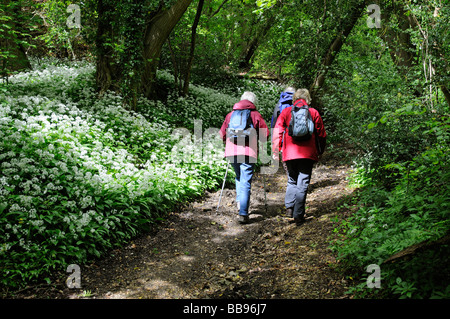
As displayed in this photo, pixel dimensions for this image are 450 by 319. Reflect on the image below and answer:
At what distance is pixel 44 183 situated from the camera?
447 centimetres

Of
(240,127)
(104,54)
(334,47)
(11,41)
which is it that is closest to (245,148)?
(240,127)

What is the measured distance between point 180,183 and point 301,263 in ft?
10.7

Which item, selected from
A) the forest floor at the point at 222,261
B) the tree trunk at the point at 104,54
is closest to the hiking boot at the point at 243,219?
the forest floor at the point at 222,261

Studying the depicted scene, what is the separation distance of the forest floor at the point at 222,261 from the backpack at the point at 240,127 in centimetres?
156

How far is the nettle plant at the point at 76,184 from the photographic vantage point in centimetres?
371

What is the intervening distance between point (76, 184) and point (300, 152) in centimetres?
348

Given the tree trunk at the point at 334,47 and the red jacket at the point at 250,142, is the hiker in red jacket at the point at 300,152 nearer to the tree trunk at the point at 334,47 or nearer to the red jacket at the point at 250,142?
the red jacket at the point at 250,142

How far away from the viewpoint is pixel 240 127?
5.73m

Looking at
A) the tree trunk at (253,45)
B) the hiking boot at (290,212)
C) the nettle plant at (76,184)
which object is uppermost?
the tree trunk at (253,45)

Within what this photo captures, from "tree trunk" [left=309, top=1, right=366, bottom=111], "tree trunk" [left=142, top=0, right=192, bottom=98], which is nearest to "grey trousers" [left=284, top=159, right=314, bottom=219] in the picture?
"tree trunk" [left=142, top=0, right=192, bottom=98]

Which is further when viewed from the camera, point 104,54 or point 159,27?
point 159,27

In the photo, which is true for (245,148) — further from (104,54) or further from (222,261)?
(104,54)
